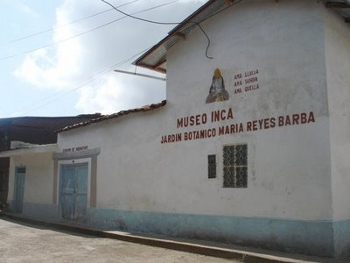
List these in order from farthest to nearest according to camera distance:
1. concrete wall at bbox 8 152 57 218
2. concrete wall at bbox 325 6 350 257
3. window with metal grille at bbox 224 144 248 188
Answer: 1. concrete wall at bbox 8 152 57 218
2. window with metal grille at bbox 224 144 248 188
3. concrete wall at bbox 325 6 350 257

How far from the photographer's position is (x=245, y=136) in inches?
355

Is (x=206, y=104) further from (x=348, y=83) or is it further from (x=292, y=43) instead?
(x=348, y=83)

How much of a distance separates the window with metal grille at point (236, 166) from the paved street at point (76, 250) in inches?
69.5

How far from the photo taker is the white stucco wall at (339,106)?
7.80 meters

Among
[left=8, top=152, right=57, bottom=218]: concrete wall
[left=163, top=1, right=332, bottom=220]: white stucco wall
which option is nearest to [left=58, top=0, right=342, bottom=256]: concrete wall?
[left=163, top=1, right=332, bottom=220]: white stucco wall

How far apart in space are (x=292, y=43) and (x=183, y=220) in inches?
187

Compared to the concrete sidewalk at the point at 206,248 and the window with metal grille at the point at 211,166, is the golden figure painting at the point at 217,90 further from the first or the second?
the concrete sidewalk at the point at 206,248

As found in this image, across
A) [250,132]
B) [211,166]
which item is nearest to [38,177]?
[211,166]

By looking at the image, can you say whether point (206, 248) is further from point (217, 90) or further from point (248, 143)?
point (217, 90)

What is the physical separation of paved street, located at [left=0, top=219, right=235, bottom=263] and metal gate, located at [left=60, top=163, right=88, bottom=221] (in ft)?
7.19

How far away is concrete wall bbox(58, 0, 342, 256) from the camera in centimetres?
792

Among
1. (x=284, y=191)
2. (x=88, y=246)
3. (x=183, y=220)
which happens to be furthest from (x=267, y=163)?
(x=88, y=246)

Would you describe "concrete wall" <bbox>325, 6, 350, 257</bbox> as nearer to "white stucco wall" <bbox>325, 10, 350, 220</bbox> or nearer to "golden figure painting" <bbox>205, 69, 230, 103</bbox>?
"white stucco wall" <bbox>325, 10, 350, 220</bbox>

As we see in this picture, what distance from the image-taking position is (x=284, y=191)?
324 inches
